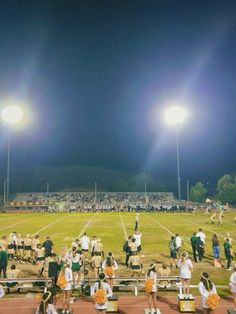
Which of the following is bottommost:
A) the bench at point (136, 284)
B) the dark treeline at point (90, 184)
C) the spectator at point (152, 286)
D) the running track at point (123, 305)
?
the running track at point (123, 305)

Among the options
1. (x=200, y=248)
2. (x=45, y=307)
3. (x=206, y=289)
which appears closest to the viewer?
(x=45, y=307)

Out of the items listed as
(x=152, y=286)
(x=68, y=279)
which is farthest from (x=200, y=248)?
(x=68, y=279)

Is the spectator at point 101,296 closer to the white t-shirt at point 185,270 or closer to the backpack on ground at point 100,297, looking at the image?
the backpack on ground at point 100,297

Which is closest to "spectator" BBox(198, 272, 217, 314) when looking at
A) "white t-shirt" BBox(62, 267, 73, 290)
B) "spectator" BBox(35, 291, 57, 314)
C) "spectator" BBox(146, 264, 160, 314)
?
"spectator" BBox(146, 264, 160, 314)

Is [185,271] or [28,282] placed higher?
[185,271]

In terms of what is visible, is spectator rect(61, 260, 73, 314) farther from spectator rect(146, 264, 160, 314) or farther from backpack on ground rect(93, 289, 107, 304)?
spectator rect(146, 264, 160, 314)

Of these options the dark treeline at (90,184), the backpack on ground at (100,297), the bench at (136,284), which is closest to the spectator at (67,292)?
the backpack on ground at (100,297)

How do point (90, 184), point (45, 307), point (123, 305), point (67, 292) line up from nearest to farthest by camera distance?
point (45, 307) < point (67, 292) < point (123, 305) < point (90, 184)

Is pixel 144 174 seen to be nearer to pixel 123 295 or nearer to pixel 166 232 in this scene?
pixel 166 232

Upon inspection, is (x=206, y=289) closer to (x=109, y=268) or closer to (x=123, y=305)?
(x=123, y=305)

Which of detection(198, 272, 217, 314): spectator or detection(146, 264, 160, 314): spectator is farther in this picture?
detection(146, 264, 160, 314): spectator

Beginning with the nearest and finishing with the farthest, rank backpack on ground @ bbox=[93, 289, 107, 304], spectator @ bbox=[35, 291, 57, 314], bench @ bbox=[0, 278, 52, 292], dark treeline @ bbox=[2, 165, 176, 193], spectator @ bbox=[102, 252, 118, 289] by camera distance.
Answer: spectator @ bbox=[35, 291, 57, 314] < backpack on ground @ bbox=[93, 289, 107, 304] < spectator @ bbox=[102, 252, 118, 289] < bench @ bbox=[0, 278, 52, 292] < dark treeline @ bbox=[2, 165, 176, 193]

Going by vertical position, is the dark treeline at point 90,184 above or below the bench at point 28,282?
above

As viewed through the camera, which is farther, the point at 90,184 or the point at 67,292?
the point at 90,184
